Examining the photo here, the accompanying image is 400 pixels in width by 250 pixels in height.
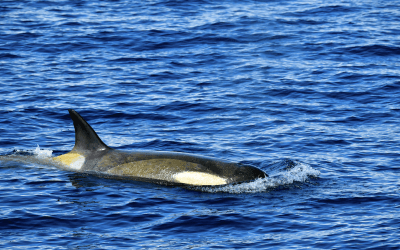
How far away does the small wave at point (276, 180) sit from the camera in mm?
14258

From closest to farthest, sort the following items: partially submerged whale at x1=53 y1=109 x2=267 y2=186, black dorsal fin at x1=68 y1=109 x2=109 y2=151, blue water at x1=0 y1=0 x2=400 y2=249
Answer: blue water at x1=0 y1=0 x2=400 y2=249 → partially submerged whale at x1=53 y1=109 x2=267 y2=186 → black dorsal fin at x1=68 y1=109 x2=109 y2=151

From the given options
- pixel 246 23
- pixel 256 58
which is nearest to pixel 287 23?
pixel 246 23

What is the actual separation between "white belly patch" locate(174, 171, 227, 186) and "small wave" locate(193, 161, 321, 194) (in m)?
0.18

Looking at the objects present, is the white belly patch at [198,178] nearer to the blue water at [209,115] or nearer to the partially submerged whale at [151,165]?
the partially submerged whale at [151,165]

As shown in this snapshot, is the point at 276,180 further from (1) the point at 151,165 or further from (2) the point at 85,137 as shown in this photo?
(2) the point at 85,137

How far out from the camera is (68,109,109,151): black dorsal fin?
15375 millimetres

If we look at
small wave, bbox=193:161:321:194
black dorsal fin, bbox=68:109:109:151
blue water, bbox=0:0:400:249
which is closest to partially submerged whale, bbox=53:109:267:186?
black dorsal fin, bbox=68:109:109:151

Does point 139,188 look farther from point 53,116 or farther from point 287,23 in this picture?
point 287,23

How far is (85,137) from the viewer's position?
51.5 ft

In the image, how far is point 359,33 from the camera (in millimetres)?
33031

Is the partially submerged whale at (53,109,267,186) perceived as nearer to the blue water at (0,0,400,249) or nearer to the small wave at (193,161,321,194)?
the small wave at (193,161,321,194)

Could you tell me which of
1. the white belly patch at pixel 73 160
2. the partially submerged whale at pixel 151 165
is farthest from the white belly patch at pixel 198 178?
Result: the white belly patch at pixel 73 160

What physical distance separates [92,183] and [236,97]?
33.4ft

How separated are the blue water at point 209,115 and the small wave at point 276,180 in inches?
1.6
